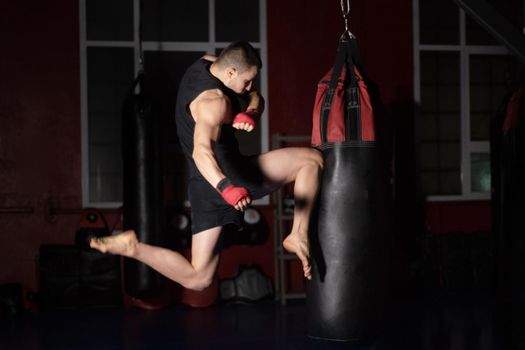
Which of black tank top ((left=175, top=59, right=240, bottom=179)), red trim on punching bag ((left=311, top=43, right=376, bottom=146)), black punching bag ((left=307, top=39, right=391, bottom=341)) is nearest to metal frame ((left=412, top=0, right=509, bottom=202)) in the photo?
black punching bag ((left=307, top=39, right=391, bottom=341))

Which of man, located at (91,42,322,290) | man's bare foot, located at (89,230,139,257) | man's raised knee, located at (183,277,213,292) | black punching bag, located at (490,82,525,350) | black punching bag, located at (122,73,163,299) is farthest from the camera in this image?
black punching bag, located at (122,73,163,299)

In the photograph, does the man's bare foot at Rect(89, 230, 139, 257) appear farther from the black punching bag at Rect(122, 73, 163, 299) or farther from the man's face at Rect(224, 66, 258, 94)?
the black punching bag at Rect(122, 73, 163, 299)

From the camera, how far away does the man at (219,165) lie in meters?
2.49

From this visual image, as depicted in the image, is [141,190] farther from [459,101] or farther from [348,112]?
[459,101]

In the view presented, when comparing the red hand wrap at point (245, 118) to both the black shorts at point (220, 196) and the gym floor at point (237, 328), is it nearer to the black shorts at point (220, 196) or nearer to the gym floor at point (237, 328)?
the black shorts at point (220, 196)

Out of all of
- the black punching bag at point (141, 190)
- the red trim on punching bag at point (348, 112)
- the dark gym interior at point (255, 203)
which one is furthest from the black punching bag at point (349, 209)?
the black punching bag at point (141, 190)

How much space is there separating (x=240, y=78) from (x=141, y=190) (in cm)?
246

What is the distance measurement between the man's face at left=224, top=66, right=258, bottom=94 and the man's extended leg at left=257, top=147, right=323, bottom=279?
372mm

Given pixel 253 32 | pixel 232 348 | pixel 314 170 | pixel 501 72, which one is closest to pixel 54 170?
pixel 232 348

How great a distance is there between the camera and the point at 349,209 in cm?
335

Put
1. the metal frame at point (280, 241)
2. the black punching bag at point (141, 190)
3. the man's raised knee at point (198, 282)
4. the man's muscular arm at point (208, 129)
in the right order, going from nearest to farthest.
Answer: the man's muscular arm at point (208, 129), the man's raised knee at point (198, 282), the black punching bag at point (141, 190), the metal frame at point (280, 241)

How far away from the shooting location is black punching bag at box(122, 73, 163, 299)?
480cm

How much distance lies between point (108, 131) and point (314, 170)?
3.67 m

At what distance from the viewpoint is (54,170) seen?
5477 mm
